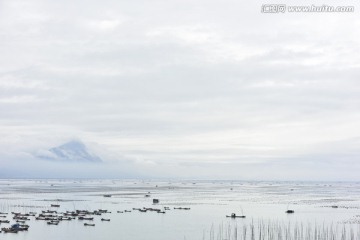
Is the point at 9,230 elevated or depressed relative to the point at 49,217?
depressed

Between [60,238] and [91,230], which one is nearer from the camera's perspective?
[60,238]

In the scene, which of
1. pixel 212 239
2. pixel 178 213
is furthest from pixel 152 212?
pixel 212 239

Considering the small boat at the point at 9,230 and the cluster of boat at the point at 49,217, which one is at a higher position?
the cluster of boat at the point at 49,217

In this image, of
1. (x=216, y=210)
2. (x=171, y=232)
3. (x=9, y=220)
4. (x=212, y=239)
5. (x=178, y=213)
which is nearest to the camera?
(x=212, y=239)

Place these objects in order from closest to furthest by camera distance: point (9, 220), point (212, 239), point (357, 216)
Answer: point (212, 239), point (9, 220), point (357, 216)

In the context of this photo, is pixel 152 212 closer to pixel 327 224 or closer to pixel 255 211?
pixel 255 211

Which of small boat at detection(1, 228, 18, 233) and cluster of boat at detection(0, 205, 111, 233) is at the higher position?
cluster of boat at detection(0, 205, 111, 233)

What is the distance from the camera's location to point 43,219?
250 ft

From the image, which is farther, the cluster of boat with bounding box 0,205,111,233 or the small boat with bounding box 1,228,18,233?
the cluster of boat with bounding box 0,205,111,233

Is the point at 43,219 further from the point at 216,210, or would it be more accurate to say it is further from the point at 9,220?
the point at 216,210

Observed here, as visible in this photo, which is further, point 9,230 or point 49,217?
point 49,217

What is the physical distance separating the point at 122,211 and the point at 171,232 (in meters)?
27.0

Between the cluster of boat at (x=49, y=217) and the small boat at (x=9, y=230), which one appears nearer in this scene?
the small boat at (x=9, y=230)

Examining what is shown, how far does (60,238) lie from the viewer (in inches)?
2371
